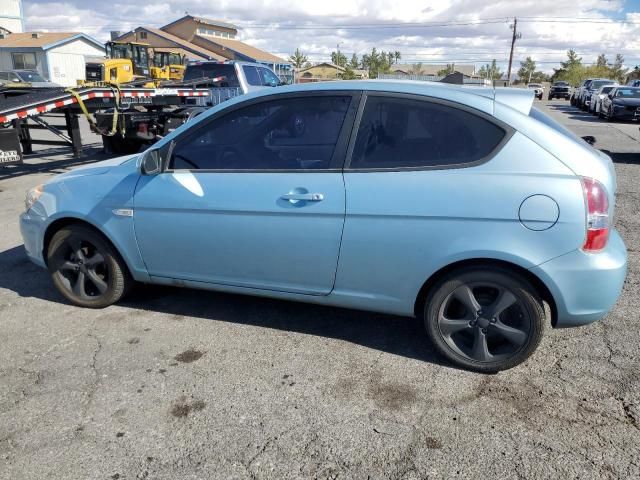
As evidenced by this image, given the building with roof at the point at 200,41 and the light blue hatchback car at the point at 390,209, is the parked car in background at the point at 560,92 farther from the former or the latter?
the light blue hatchback car at the point at 390,209

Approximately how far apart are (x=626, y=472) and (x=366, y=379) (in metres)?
1.37

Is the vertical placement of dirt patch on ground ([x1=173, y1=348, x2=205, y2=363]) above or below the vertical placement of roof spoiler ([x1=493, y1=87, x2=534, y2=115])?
below

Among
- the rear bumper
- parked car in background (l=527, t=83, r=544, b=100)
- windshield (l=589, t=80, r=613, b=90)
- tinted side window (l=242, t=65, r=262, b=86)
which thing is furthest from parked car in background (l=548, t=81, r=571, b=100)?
the rear bumper

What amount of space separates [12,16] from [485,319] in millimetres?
76387

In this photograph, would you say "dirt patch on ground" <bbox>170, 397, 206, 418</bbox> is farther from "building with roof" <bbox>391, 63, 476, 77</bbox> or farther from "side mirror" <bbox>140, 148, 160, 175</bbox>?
"building with roof" <bbox>391, 63, 476, 77</bbox>

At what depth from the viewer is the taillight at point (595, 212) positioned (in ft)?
9.16

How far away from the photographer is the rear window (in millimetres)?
12891

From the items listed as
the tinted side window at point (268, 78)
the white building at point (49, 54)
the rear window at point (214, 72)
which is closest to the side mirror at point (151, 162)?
the rear window at point (214, 72)

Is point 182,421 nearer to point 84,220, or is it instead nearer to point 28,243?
point 84,220

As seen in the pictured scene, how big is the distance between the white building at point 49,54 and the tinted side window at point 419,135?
51373 mm

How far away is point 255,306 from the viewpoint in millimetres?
4113

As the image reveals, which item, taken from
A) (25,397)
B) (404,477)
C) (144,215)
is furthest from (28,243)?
(404,477)

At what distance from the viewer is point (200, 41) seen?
208 feet

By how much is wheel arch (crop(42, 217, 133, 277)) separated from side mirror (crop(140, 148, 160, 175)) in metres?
0.63
